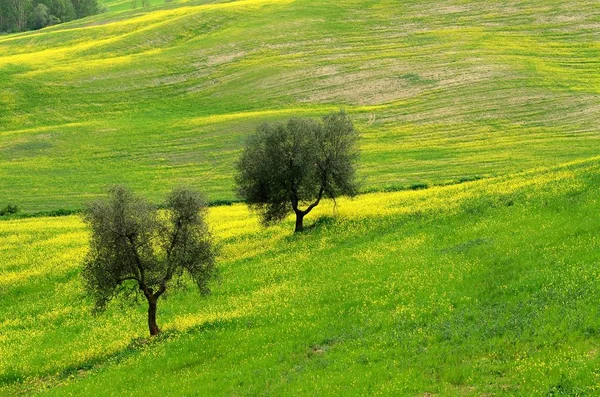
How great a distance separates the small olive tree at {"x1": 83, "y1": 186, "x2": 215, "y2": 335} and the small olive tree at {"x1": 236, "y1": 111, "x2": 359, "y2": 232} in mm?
15478

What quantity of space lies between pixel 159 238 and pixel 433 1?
102044mm

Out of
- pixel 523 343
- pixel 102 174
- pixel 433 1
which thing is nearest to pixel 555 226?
pixel 523 343

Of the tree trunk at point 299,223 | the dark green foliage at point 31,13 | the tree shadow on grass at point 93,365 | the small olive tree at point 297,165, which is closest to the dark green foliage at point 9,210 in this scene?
the small olive tree at point 297,165

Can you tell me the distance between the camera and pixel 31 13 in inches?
6969

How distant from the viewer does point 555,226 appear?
32.1 meters

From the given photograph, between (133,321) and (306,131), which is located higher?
(306,131)

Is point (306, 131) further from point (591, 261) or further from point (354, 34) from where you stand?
point (354, 34)

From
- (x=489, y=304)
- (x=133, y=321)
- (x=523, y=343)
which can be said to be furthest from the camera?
(x=133, y=321)

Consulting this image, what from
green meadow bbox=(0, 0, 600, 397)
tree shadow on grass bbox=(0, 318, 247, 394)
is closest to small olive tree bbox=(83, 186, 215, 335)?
tree shadow on grass bbox=(0, 318, 247, 394)

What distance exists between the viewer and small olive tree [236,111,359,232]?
1900 inches

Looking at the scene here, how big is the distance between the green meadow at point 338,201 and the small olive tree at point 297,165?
2236 mm

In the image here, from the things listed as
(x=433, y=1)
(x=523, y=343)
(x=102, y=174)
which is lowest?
(x=102, y=174)

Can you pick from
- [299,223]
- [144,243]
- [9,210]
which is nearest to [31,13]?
[9,210]

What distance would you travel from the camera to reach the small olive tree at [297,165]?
48.2 meters
